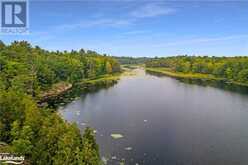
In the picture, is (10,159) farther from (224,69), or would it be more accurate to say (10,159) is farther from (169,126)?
(224,69)

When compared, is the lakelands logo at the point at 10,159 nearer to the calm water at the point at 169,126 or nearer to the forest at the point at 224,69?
the calm water at the point at 169,126

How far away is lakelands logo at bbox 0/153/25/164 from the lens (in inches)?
893

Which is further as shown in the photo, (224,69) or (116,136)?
(224,69)

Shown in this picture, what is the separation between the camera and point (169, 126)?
44344 millimetres

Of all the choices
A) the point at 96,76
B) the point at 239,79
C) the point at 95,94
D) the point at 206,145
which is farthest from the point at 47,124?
the point at 96,76

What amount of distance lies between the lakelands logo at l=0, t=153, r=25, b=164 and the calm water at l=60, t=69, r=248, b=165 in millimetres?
9634

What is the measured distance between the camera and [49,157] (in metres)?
24.8

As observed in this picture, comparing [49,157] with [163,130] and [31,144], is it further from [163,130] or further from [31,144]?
[163,130]

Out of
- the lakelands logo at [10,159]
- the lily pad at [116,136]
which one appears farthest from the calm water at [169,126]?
the lakelands logo at [10,159]

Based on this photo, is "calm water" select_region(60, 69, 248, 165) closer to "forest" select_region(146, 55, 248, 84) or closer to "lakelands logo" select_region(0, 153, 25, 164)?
"lakelands logo" select_region(0, 153, 25, 164)

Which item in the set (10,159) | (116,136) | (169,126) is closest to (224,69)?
(169,126)

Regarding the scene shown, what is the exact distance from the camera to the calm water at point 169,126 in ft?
108

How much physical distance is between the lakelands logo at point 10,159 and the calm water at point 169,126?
963cm

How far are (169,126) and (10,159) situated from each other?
2586 cm
